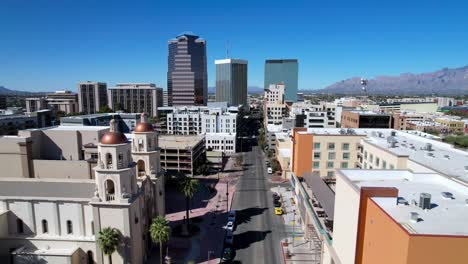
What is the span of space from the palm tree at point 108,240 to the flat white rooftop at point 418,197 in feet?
102

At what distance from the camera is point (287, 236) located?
55.6m

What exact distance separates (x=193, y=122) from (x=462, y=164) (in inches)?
4611

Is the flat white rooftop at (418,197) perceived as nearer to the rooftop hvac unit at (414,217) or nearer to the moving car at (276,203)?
the rooftop hvac unit at (414,217)

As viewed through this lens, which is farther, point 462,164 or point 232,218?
point 232,218

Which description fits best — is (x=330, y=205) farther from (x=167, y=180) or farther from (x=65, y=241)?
(x=167, y=180)

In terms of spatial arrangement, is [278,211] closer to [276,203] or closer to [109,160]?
[276,203]

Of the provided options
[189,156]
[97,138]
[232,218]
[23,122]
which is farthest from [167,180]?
[23,122]

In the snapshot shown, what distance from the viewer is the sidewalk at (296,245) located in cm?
4769

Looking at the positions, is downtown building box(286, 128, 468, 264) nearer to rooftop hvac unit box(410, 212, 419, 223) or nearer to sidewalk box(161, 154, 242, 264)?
rooftop hvac unit box(410, 212, 419, 223)

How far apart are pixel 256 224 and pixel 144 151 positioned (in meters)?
27.7

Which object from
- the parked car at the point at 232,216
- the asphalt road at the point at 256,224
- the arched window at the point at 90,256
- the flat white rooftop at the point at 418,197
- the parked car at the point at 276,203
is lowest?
the asphalt road at the point at 256,224

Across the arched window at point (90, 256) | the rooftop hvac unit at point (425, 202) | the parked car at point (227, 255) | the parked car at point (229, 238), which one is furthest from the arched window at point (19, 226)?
the rooftop hvac unit at point (425, 202)

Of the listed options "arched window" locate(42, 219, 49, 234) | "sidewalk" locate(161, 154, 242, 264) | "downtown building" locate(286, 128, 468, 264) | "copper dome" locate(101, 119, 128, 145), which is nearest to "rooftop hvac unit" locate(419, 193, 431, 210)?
"downtown building" locate(286, 128, 468, 264)

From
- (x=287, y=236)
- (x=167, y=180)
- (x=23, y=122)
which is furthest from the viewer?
(x=23, y=122)
